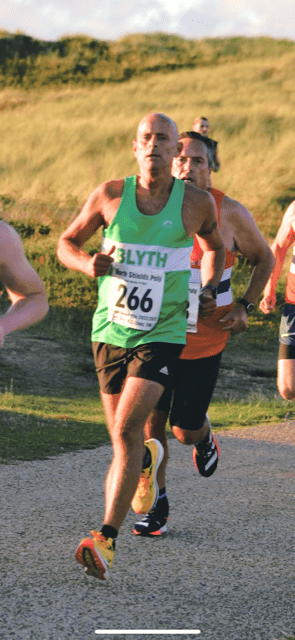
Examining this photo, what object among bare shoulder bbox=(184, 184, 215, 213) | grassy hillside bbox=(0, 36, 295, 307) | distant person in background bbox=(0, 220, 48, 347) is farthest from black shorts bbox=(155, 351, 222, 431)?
grassy hillside bbox=(0, 36, 295, 307)

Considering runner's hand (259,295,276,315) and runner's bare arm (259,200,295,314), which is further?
runner's bare arm (259,200,295,314)

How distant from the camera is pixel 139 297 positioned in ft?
14.9

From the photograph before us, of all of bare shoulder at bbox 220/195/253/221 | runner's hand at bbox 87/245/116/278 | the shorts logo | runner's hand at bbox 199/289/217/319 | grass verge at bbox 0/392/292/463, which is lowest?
grass verge at bbox 0/392/292/463

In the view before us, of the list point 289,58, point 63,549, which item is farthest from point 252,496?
point 289,58

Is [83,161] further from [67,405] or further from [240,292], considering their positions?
[67,405]

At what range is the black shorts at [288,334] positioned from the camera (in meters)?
6.88

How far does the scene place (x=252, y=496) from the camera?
6.04 m

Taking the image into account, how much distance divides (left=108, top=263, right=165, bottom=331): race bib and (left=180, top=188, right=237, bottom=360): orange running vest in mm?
983

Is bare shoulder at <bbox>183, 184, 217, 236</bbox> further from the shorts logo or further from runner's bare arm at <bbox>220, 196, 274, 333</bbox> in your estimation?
runner's bare arm at <bbox>220, 196, 274, 333</bbox>

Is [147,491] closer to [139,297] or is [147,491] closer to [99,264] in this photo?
[139,297]

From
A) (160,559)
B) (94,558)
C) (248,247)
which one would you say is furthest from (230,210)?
(94,558)

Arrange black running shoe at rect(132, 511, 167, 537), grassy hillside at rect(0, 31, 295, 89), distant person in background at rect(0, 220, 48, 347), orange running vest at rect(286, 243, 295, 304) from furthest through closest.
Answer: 1. grassy hillside at rect(0, 31, 295, 89)
2. orange running vest at rect(286, 243, 295, 304)
3. black running shoe at rect(132, 511, 167, 537)
4. distant person in background at rect(0, 220, 48, 347)

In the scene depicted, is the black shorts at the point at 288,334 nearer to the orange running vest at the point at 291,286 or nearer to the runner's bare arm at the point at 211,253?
the orange running vest at the point at 291,286

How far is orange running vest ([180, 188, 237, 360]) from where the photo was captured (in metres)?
5.57
